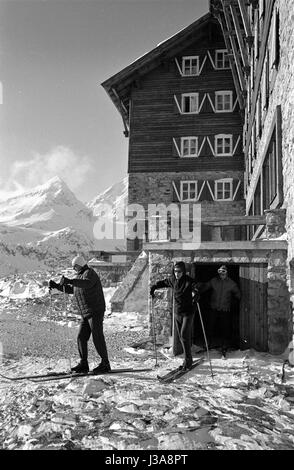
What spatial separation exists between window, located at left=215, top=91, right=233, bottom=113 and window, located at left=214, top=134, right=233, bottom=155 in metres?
1.62

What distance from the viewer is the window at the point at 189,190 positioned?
24.0 metres

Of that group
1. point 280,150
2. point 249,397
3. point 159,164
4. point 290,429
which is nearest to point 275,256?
point 280,150

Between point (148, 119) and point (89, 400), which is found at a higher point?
point (148, 119)

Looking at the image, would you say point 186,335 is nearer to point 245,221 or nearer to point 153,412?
point 153,412

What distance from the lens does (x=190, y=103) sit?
962 inches

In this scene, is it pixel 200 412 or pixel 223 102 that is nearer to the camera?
pixel 200 412

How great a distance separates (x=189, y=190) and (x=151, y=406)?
1999 cm

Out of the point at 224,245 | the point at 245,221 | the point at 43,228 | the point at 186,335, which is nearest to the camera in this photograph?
the point at 186,335

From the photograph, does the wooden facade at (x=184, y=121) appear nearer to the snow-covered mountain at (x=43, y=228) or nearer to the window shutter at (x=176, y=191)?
the window shutter at (x=176, y=191)

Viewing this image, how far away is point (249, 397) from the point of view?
16.9 feet

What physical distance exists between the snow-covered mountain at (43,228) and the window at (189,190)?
2789 centimetres

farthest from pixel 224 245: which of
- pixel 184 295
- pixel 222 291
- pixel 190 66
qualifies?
pixel 190 66
